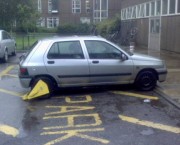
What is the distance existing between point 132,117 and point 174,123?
0.85 m

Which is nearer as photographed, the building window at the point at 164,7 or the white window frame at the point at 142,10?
the building window at the point at 164,7

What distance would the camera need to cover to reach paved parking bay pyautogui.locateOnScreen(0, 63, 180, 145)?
573 cm

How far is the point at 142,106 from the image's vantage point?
7750mm

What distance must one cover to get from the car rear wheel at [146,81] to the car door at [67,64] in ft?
4.61

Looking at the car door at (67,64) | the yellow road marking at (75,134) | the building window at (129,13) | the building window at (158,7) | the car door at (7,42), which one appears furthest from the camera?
the building window at (129,13)

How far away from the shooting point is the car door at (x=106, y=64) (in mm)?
8844

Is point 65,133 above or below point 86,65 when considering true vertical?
below

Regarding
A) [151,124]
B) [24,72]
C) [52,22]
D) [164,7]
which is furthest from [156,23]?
[52,22]

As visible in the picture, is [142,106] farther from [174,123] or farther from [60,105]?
[60,105]

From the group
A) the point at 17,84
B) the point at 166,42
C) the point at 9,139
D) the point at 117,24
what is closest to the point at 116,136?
the point at 9,139

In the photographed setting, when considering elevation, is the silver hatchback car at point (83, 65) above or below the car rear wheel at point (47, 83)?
above

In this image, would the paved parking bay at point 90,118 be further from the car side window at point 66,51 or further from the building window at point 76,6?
the building window at point 76,6

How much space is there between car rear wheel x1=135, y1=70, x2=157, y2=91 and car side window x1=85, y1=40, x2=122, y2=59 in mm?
805

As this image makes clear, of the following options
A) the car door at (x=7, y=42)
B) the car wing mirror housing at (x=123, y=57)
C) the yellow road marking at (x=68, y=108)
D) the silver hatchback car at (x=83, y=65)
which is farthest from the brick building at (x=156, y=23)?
the yellow road marking at (x=68, y=108)
